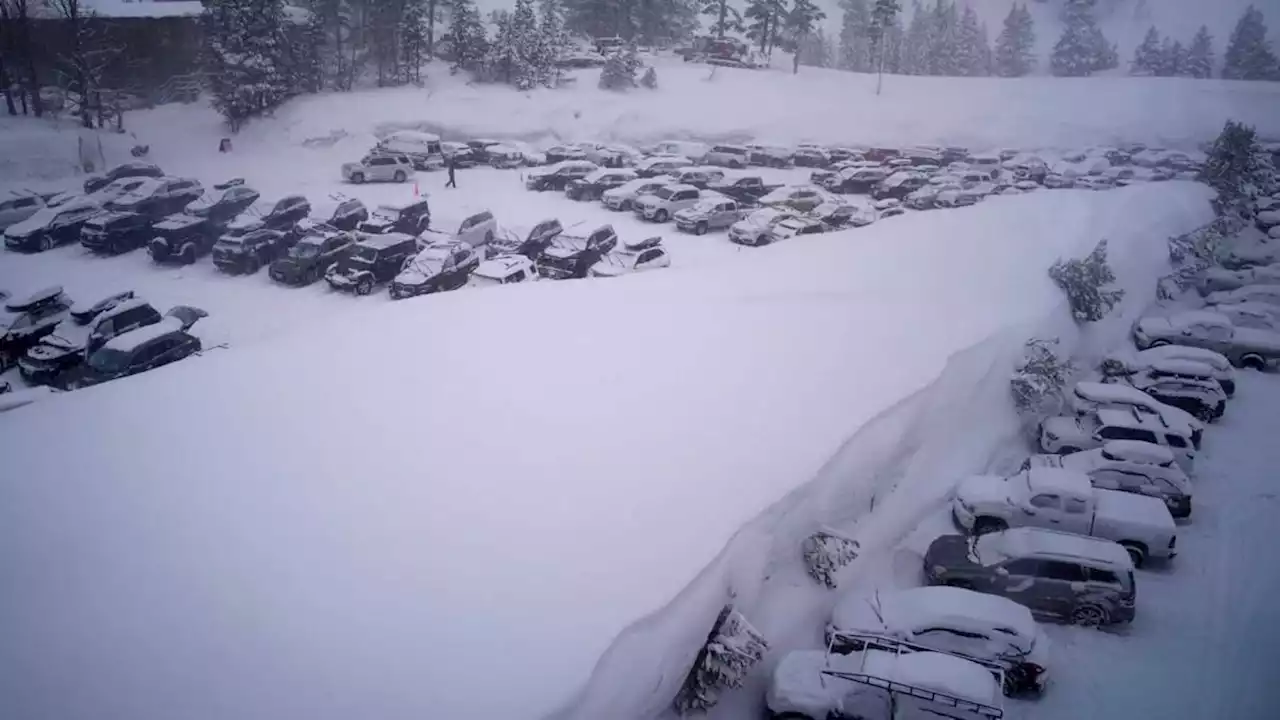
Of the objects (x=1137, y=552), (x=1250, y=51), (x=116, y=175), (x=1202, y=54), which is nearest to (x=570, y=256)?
(x=116, y=175)

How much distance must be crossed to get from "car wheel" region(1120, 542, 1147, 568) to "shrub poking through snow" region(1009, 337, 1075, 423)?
270 centimetres

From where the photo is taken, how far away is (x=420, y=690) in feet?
14.4

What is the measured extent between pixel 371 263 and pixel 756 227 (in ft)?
30.7

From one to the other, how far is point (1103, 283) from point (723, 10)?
1216cm

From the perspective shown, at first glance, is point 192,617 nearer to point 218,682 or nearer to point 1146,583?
point 218,682

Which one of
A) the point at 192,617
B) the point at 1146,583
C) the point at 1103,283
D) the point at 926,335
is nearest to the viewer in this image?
the point at 192,617

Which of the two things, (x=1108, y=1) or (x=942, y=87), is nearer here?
(x=1108, y=1)

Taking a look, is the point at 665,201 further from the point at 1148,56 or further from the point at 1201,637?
the point at 1201,637

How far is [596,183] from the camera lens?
57.8ft

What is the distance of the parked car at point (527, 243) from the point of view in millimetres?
13852

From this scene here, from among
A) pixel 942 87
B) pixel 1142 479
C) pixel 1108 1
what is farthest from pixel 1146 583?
pixel 942 87

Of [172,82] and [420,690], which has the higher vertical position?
[172,82]

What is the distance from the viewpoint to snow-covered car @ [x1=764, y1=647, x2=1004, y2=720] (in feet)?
18.7

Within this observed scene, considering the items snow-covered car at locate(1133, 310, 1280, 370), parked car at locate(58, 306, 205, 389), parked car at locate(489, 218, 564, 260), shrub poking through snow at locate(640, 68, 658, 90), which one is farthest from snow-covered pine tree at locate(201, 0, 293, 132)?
snow-covered car at locate(1133, 310, 1280, 370)
